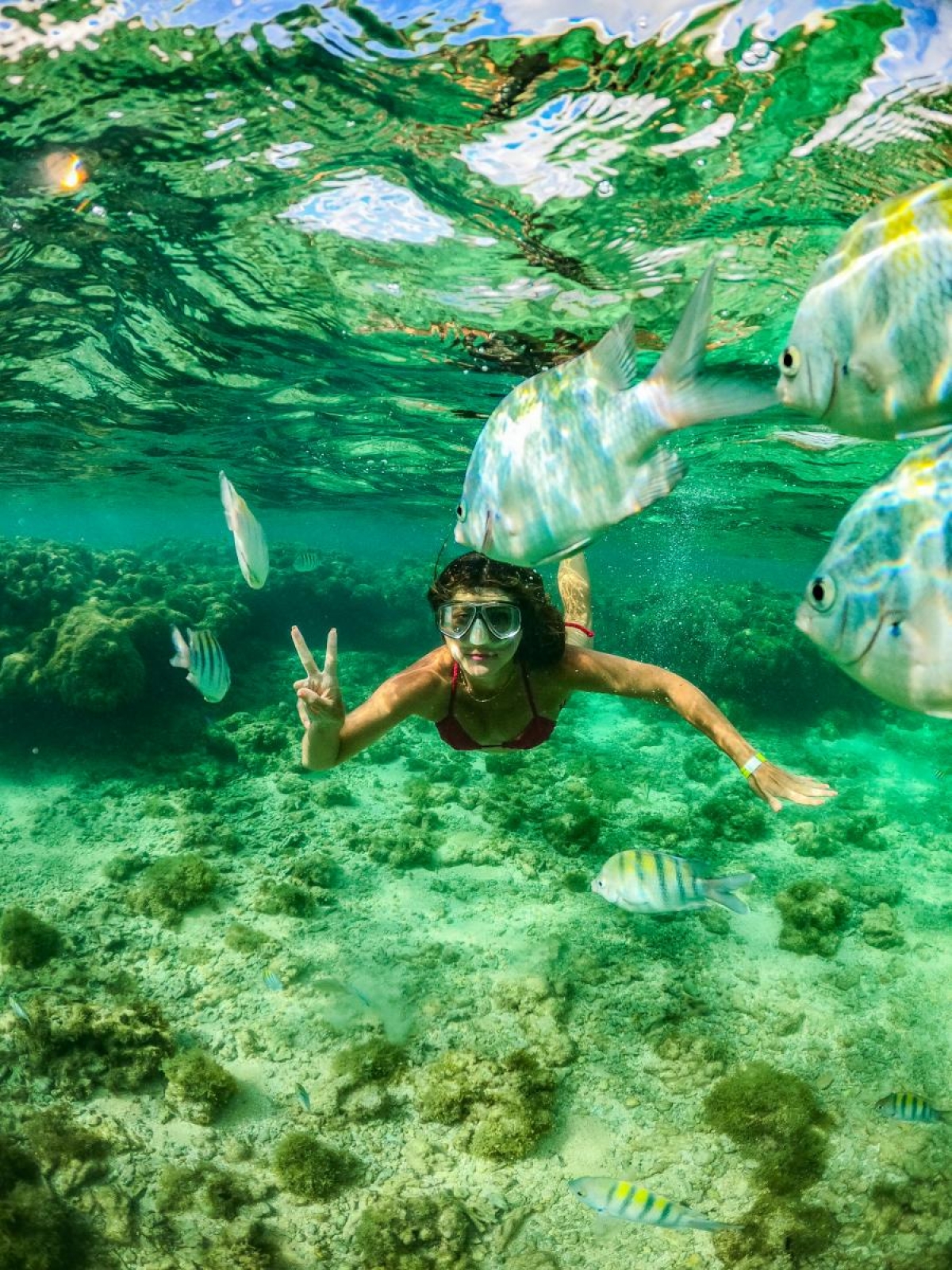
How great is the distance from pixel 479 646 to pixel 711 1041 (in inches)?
197

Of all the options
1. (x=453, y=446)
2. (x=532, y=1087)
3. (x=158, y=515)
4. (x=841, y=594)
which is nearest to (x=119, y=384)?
(x=453, y=446)

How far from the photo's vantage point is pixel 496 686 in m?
5.88

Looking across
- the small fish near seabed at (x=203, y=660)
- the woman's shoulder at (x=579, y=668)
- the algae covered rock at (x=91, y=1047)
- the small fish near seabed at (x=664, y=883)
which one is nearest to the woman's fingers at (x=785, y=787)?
the small fish near seabed at (x=664, y=883)

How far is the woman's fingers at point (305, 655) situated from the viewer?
13.0ft

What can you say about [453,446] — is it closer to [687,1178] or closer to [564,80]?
[564,80]

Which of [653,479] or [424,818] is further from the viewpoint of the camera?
[424,818]

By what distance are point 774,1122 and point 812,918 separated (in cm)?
339

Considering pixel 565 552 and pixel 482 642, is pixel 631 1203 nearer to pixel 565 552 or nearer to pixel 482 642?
pixel 482 642

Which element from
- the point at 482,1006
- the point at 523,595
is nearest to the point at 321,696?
the point at 523,595

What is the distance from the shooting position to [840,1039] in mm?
6863

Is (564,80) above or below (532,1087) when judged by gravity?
above

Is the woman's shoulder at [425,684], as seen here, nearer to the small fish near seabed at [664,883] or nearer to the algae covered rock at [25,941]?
the small fish near seabed at [664,883]

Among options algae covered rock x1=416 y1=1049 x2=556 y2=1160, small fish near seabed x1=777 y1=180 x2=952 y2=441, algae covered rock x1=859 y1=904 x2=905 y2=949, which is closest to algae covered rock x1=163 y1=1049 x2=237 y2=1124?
algae covered rock x1=416 y1=1049 x2=556 y2=1160

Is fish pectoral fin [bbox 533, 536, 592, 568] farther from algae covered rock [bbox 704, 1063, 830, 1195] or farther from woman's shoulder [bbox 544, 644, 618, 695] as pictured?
algae covered rock [bbox 704, 1063, 830, 1195]
